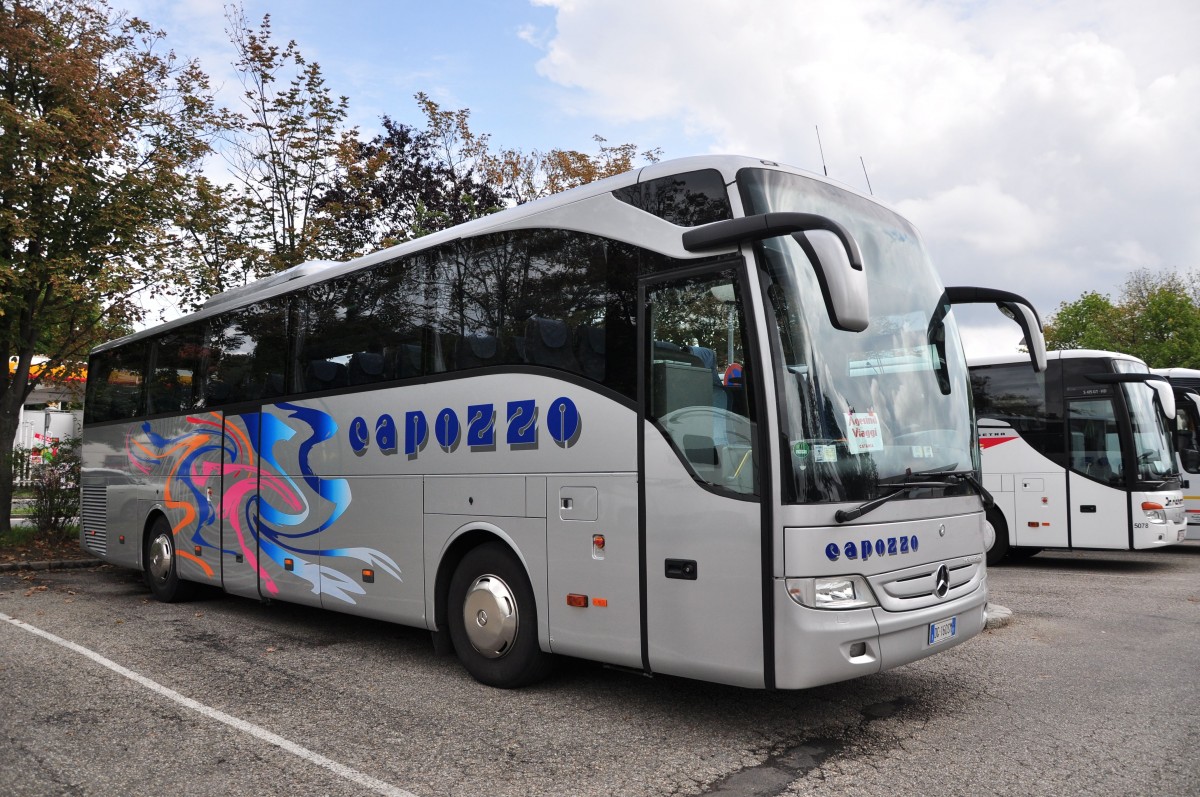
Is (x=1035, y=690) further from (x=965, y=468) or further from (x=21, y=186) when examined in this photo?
(x=21, y=186)

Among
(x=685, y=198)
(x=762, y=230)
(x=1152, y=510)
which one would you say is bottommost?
(x=1152, y=510)

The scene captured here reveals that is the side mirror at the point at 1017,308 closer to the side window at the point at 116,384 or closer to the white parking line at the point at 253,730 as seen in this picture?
the white parking line at the point at 253,730

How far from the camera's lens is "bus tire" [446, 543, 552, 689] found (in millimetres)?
6551

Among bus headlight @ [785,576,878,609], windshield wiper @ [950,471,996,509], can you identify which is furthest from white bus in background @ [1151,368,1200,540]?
bus headlight @ [785,576,878,609]

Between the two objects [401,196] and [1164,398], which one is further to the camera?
[401,196]

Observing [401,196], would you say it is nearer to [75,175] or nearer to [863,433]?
[75,175]

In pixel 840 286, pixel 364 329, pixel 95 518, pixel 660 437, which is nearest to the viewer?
pixel 840 286

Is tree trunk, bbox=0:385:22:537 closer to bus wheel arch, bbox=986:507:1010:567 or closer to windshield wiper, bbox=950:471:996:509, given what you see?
windshield wiper, bbox=950:471:996:509

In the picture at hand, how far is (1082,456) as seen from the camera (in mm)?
14055

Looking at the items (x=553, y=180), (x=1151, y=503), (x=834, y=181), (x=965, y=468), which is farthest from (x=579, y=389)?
(x=553, y=180)

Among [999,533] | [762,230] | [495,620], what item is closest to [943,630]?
Result: [762,230]

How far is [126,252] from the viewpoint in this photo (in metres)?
15.2

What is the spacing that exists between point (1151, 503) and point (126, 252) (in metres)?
16.3

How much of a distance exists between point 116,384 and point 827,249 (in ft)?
37.9
